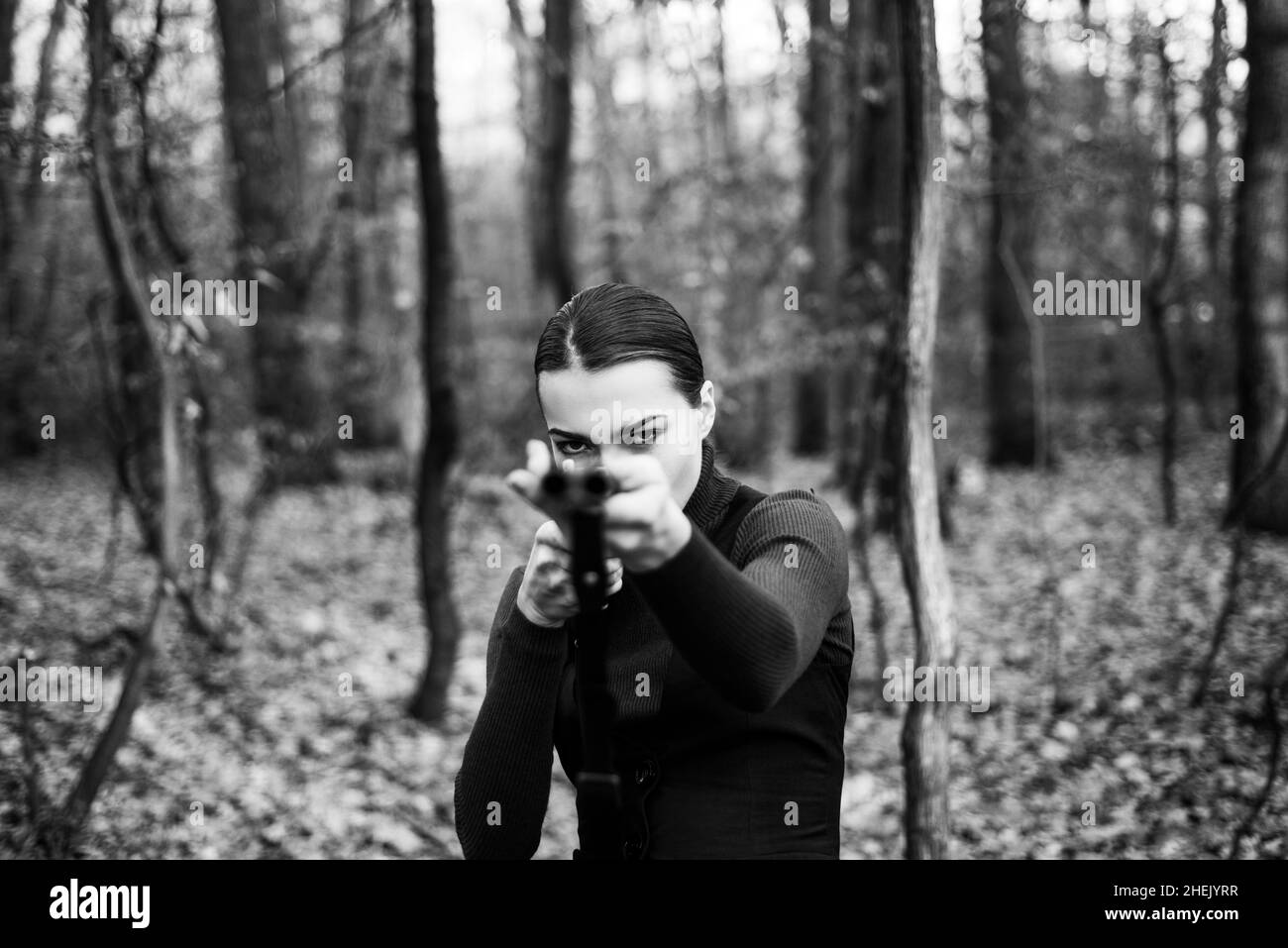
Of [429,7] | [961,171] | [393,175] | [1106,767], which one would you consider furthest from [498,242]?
[1106,767]

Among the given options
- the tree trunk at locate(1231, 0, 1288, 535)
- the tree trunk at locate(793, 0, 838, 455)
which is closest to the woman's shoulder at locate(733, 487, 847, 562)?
the tree trunk at locate(1231, 0, 1288, 535)

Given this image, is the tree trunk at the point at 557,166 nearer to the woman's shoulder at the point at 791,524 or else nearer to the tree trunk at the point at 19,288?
the tree trunk at the point at 19,288

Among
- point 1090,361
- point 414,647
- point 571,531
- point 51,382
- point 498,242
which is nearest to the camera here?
point 571,531

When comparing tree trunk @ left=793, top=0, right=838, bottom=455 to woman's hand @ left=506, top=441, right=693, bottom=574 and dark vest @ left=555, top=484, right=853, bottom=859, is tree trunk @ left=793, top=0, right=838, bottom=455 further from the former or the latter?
woman's hand @ left=506, top=441, right=693, bottom=574

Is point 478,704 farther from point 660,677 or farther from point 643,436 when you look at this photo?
point 643,436

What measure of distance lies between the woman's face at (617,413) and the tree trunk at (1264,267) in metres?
8.10

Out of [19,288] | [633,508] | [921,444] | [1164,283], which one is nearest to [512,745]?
[633,508]

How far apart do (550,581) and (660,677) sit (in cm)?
35

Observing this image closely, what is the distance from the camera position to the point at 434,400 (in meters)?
6.45

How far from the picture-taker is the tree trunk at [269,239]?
35.4 ft

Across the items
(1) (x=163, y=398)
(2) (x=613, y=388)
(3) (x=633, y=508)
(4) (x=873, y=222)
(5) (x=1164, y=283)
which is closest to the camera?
(3) (x=633, y=508)
